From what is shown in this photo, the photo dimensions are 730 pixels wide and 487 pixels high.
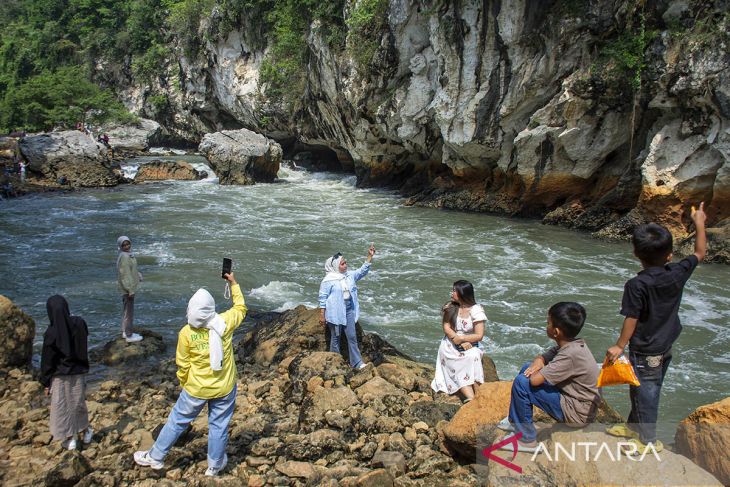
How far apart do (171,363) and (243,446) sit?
3091 millimetres

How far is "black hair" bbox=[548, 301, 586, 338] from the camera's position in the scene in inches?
148

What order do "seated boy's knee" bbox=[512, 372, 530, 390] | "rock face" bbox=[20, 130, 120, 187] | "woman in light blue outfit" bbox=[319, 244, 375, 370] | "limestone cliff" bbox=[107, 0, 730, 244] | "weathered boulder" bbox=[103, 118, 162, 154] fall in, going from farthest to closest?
"weathered boulder" bbox=[103, 118, 162, 154] < "rock face" bbox=[20, 130, 120, 187] < "limestone cliff" bbox=[107, 0, 730, 244] < "woman in light blue outfit" bbox=[319, 244, 375, 370] < "seated boy's knee" bbox=[512, 372, 530, 390]

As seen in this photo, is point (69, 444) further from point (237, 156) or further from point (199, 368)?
point (237, 156)

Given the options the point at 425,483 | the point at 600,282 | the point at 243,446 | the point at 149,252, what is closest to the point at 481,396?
the point at 425,483

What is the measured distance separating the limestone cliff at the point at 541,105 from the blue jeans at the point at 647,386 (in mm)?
11323

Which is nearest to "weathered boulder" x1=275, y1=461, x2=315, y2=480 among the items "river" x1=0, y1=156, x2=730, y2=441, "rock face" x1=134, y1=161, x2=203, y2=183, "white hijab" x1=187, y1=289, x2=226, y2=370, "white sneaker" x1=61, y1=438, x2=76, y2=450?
"white hijab" x1=187, y1=289, x2=226, y2=370

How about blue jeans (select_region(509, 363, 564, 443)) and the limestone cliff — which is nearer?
blue jeans (select_region(509, 363, 564, 443))

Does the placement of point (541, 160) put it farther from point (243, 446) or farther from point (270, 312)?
point (243, 446)

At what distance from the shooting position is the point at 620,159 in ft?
53.0

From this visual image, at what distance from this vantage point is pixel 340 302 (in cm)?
643

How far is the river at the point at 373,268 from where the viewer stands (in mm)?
8602

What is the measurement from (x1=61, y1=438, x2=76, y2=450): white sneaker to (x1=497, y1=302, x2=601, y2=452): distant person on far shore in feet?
12.7

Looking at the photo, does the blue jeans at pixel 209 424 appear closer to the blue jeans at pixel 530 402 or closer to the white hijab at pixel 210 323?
the white hijab at pixel 210 323

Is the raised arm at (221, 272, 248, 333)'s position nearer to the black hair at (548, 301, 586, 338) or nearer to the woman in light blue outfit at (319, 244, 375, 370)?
the woman in light blue outfit at (319, 244, 375, 370)
